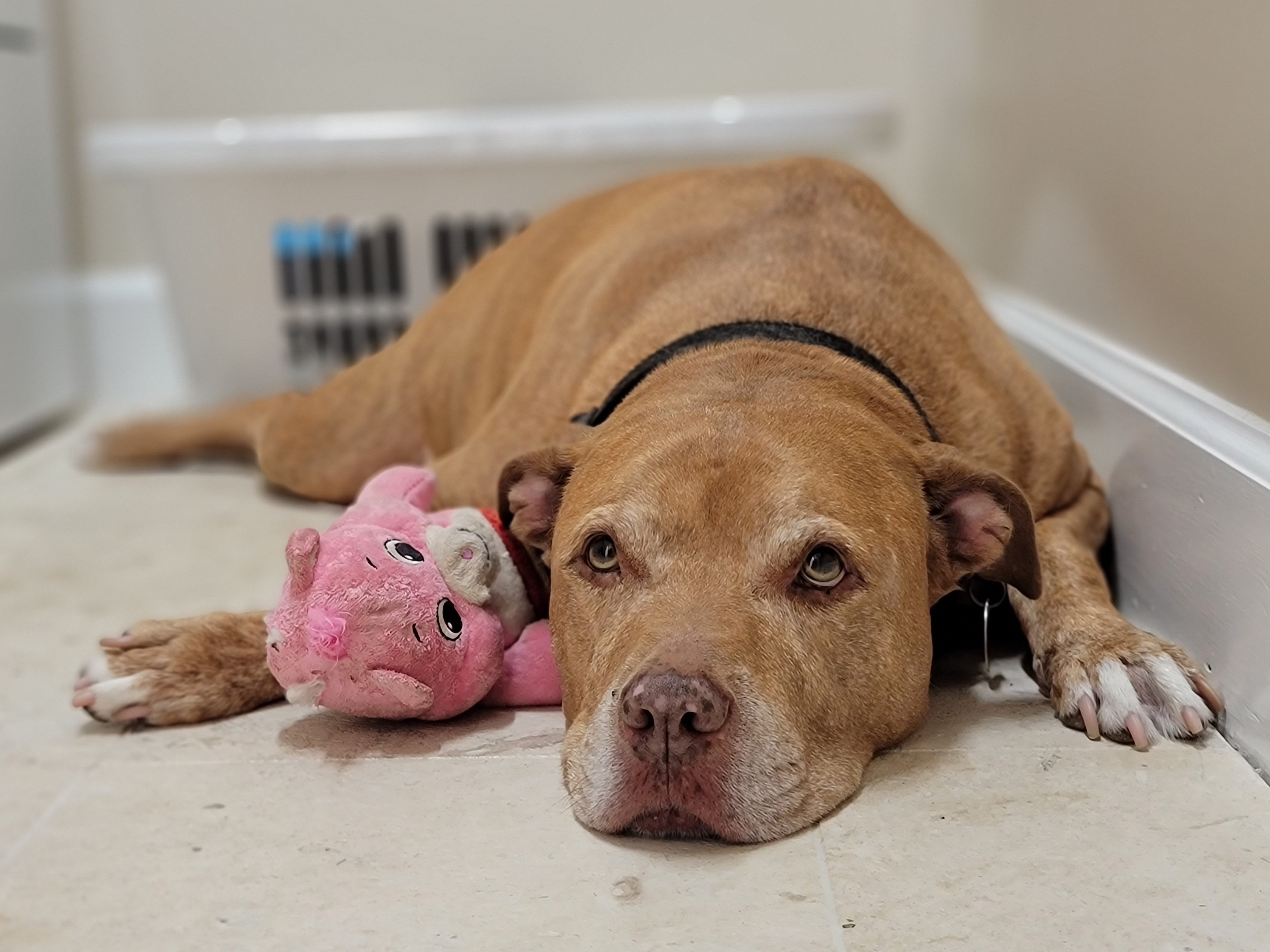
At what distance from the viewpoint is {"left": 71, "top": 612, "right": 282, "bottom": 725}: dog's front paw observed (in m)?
2.20

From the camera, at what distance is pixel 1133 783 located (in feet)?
6.15

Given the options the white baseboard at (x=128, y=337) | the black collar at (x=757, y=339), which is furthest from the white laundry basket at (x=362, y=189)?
the black collar at (x=757, y=339)

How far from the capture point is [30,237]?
15.6ft

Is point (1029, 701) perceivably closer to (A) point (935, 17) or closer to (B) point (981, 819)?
(B) point (981, 819)

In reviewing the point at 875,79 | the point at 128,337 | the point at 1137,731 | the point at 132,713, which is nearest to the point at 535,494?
the point at 132,713

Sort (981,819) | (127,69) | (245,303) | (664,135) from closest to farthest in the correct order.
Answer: (981,819), (664,135), (245,303), (127,69)

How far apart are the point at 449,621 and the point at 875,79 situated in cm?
397

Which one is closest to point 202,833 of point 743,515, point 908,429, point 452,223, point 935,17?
point 743,515

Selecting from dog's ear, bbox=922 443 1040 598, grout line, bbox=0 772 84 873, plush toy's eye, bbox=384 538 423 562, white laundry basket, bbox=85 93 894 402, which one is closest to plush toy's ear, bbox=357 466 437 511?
plush toy's eye, bbox=384 538 423 562

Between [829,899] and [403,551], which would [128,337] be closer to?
[403,551]

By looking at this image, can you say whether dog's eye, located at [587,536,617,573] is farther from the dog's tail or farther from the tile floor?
the dog's tail

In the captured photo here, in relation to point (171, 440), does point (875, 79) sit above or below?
above

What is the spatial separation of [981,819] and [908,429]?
67 centimetres

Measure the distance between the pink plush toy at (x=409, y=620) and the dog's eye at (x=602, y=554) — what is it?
242 millimetres
